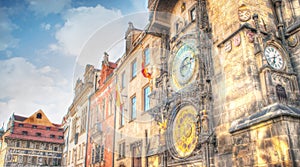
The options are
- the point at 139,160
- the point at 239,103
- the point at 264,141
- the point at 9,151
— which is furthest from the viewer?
the point at 9,151

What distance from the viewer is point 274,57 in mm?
9406

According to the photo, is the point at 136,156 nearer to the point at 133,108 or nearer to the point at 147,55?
the point at 133,108

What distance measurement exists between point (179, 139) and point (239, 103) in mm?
4039

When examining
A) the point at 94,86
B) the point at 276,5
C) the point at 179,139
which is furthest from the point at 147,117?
the point at 94,86

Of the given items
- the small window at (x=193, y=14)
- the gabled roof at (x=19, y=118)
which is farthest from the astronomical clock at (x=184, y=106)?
the gabled roof at (x=19, y=118)

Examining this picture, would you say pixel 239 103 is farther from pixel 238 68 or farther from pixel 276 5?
pixel 276 5

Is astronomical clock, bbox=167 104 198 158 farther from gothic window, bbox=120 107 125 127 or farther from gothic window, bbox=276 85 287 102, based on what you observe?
gothic window, bbox=120 107 125 127

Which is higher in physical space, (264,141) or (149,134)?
(149,134)

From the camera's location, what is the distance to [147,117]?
17.1m

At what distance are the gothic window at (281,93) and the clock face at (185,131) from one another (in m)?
3.71

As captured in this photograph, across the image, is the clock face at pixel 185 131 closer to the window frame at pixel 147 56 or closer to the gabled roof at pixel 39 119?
the window frame at pixel 147 56

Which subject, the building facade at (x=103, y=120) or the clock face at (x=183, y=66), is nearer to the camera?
the clock face at (x=183, y=66)

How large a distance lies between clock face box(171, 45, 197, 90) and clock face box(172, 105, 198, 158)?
1366 mm

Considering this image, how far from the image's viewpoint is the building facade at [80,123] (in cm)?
3194
